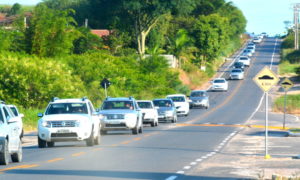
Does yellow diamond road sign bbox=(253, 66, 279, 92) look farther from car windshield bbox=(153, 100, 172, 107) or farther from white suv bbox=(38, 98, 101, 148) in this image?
car windshield bbox=(153, 100, 172, 107)

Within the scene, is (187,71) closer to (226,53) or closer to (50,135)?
(226,53)

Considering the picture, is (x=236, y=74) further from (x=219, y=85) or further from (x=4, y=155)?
(x=4, y=155)

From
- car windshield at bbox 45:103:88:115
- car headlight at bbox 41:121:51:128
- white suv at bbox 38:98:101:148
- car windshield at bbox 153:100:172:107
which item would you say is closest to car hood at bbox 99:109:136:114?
car windshield at bbox 45:103:88:115

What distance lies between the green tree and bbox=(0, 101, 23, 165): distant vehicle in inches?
1457

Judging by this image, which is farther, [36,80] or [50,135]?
[36,80]

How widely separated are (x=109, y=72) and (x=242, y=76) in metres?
42.9

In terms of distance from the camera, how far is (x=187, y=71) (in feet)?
344

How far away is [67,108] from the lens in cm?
2922

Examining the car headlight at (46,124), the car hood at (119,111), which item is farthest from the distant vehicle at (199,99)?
the car headlight at (46,124)

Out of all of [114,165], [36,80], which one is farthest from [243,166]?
[36,80]

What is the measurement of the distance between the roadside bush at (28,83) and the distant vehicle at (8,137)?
27867 millimetres

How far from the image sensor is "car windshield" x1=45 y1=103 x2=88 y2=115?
1142 inches

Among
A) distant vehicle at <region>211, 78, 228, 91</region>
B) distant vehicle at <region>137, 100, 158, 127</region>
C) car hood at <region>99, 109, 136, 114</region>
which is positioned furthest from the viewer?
distant vehicle at <region>211, 78, 228, 91</region>

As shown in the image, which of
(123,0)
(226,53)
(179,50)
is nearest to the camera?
(123,0)
